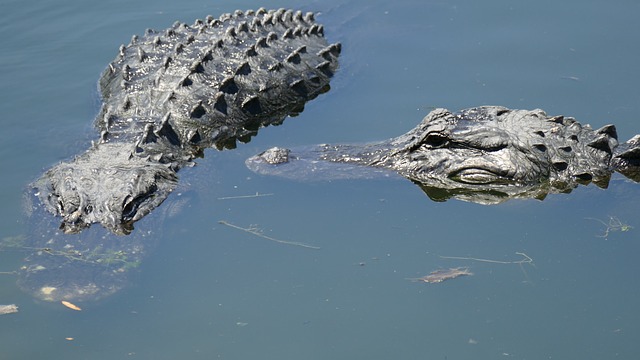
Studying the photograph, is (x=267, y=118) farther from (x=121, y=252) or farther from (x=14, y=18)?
(x=14, y=18)

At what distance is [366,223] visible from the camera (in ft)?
26.4

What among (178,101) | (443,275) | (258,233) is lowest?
(443,275)

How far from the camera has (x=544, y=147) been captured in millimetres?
8320

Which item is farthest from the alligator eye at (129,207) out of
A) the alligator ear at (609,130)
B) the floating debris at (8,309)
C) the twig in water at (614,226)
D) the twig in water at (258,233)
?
the alligator ear at (609,130)

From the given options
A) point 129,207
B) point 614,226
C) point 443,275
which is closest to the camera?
point 443,275

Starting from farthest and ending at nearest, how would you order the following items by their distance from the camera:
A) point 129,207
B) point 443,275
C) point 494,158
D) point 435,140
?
point 435,140 → point 494,158 → point 129,207 → point 443,275

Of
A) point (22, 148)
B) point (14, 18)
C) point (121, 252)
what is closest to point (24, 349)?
point (121, 252)

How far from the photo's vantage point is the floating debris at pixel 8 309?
6.91 metres

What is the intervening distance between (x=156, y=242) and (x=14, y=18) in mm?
6042

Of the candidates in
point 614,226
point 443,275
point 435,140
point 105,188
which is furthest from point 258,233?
point 614,226

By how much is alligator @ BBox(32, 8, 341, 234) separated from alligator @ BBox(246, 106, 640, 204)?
1091 mm

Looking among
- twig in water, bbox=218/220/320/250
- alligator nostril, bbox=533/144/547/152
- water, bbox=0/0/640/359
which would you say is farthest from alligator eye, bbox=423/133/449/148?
twig in water, bbox=218/220/320/250

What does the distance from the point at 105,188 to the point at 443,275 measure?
3.16m

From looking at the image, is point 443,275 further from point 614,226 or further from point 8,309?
point 8,309
